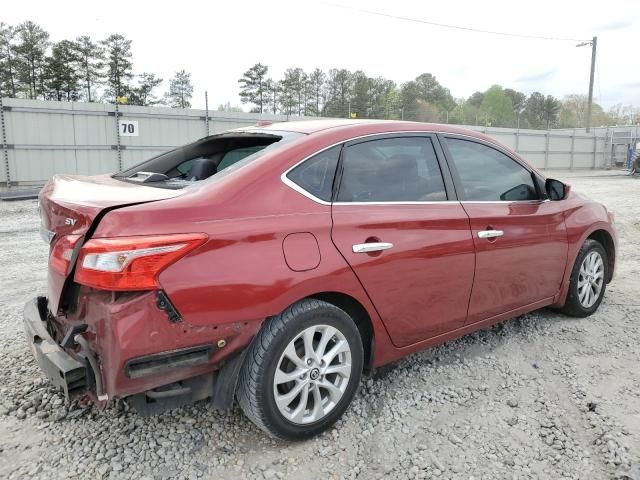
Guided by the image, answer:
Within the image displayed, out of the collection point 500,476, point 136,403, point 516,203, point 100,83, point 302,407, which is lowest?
point 500,476

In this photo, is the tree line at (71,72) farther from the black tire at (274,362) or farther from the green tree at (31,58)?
the black tire at (274,362)

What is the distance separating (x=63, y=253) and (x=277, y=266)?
0.95 metres

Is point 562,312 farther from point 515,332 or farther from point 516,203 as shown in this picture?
point 516,203

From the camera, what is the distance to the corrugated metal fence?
46.1 ft

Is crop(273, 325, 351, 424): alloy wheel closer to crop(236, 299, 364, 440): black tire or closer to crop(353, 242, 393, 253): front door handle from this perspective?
crop(236, 299, 364, 440): black tire

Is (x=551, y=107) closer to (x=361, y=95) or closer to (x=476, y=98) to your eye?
(x=476, y=98)

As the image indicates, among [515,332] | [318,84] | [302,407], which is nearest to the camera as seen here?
[302,407]

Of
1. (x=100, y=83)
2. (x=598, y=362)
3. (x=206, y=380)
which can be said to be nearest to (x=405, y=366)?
(x=598, y=362)

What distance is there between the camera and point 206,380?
2.30 metres

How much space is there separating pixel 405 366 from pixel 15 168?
14.2 m

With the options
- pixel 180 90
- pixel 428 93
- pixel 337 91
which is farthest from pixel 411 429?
pixel 428 93

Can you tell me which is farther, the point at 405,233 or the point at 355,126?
the point at 355,126

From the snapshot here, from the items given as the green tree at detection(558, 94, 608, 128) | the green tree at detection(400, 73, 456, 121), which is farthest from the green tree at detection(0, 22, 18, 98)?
the green tree at detection(558, 94, 608, 128)

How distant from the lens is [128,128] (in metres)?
15.8
